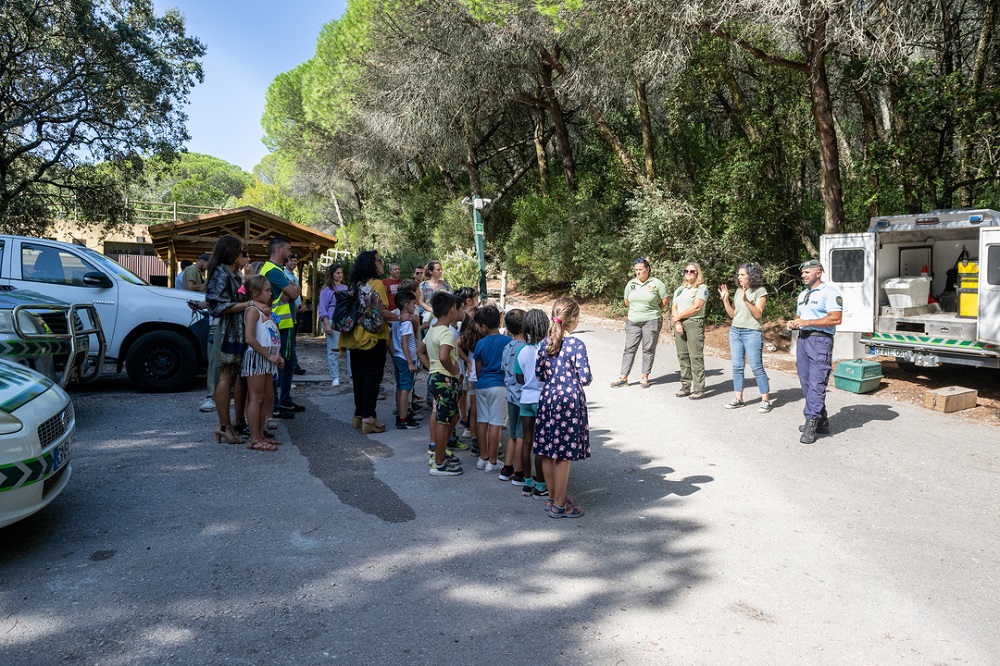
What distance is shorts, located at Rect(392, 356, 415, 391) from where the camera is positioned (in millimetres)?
7156

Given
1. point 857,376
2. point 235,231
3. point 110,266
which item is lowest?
point 857,376

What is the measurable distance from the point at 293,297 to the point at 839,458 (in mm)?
5567

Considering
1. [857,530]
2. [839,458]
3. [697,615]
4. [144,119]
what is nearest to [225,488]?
[697,615]

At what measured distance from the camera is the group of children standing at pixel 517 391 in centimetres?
475

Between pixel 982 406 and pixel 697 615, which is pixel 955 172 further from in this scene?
pixel 697 615

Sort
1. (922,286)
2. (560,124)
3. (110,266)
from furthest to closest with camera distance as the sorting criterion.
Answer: (560,124) < (922,286) < (110,266)

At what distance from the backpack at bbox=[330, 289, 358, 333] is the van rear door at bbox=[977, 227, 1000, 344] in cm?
803

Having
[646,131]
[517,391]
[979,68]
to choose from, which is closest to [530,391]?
[517,391]

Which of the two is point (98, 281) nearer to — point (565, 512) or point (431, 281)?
point (431, 281)

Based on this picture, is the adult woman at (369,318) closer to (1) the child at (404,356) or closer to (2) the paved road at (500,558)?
(1) the child at (404,356)

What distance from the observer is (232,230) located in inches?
632

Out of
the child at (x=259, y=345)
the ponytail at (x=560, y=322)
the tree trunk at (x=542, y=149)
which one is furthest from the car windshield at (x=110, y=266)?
the tree trunk at (x=542, y=149)

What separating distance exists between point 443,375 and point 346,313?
59.7 inches

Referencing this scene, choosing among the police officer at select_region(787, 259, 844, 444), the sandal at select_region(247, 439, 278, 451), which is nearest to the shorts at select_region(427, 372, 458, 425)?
the sandal at select_region(247, 439, 278, 451)
